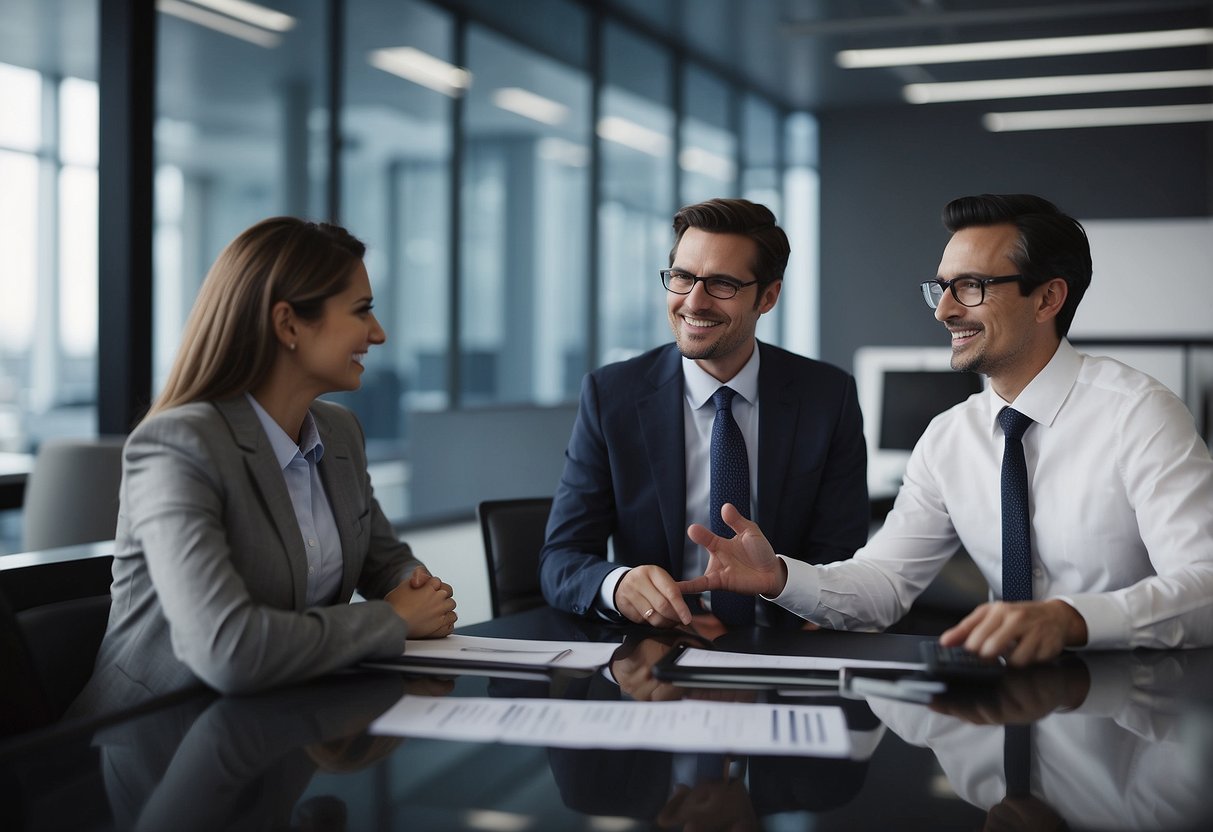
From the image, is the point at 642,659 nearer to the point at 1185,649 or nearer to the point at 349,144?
the point at 1185,649

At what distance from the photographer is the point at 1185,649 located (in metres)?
1.70

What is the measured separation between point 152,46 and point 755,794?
326 cm

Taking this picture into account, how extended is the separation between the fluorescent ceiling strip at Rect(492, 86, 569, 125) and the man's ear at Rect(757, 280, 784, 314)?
3894 mm

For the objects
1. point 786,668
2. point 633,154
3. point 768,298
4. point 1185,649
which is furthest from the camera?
point 633,154

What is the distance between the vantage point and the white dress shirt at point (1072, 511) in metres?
1.77

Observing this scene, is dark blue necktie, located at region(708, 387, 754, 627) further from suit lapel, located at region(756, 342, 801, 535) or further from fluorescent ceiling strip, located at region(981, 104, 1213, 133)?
fluorescent ceiling strip, located at region(981, 104, 1213, 133)

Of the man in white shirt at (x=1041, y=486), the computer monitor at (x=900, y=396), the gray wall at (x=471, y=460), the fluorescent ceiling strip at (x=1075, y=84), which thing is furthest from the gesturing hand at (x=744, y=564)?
the fluorescent ceiling strip at (x=1075, y=84)

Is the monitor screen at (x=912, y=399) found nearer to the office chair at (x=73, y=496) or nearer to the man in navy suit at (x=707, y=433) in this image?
the man in navy suit at (x=707, y=433)

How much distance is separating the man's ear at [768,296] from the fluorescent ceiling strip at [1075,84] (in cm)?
723

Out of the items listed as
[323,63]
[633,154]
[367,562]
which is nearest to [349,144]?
[323,63]

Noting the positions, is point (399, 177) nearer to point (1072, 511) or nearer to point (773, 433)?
point (773, 433)

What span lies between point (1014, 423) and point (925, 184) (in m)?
9.22

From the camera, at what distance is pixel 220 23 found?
4.64 meters

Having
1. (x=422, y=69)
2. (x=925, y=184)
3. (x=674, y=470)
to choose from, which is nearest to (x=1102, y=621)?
(x=674, y=470)
